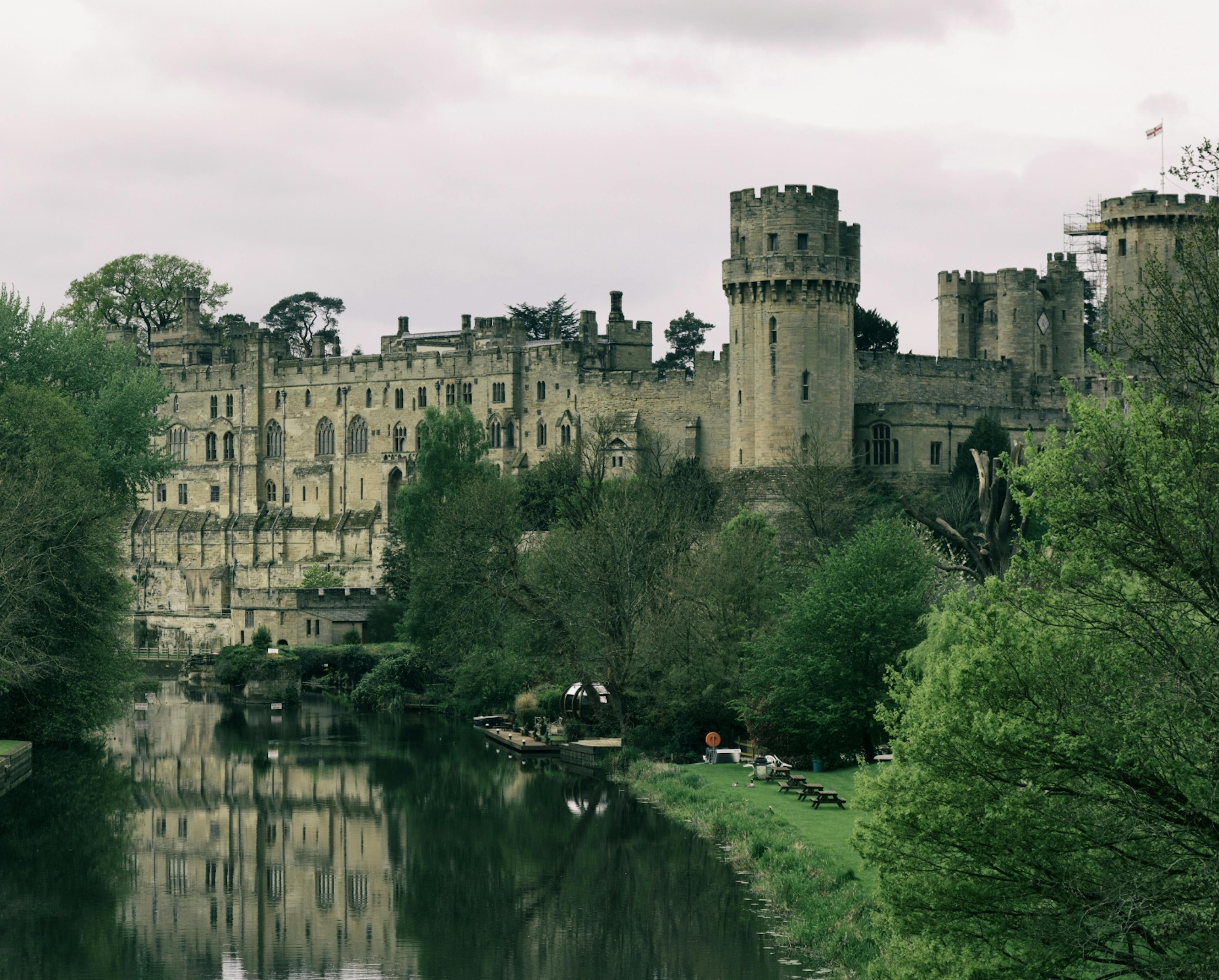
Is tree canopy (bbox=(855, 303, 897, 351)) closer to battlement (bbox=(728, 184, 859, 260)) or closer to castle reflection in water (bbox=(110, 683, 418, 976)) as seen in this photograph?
battlement (bbox=(728, 184, 859, 260))

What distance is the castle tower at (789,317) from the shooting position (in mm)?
55625

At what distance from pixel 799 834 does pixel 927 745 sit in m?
10.6

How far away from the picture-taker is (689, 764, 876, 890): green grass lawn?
76.6 ft

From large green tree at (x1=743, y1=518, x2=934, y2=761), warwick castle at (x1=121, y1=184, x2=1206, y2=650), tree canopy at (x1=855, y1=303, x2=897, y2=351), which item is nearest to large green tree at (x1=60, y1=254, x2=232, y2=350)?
warwick castle at (x1=121, y1=184, x2=1206, y2=650)

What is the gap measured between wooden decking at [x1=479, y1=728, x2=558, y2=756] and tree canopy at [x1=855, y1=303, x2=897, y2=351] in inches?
1320

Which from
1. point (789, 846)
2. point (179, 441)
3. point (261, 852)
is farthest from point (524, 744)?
point (179, 441)

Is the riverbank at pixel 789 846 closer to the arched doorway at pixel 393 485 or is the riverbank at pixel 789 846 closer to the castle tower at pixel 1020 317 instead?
the castle tower at pixel 1020 317

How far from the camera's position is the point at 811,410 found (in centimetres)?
5644

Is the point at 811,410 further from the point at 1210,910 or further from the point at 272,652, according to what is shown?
the point at 1210,910

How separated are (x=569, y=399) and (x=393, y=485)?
32.4ft

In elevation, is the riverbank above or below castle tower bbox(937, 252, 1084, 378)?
below

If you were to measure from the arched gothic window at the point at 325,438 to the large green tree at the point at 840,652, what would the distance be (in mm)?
46297

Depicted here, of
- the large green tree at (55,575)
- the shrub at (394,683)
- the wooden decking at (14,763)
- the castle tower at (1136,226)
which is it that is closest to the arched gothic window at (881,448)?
the castle tower at (1136,226)

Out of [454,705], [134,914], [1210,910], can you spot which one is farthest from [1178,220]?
[1210,910]
